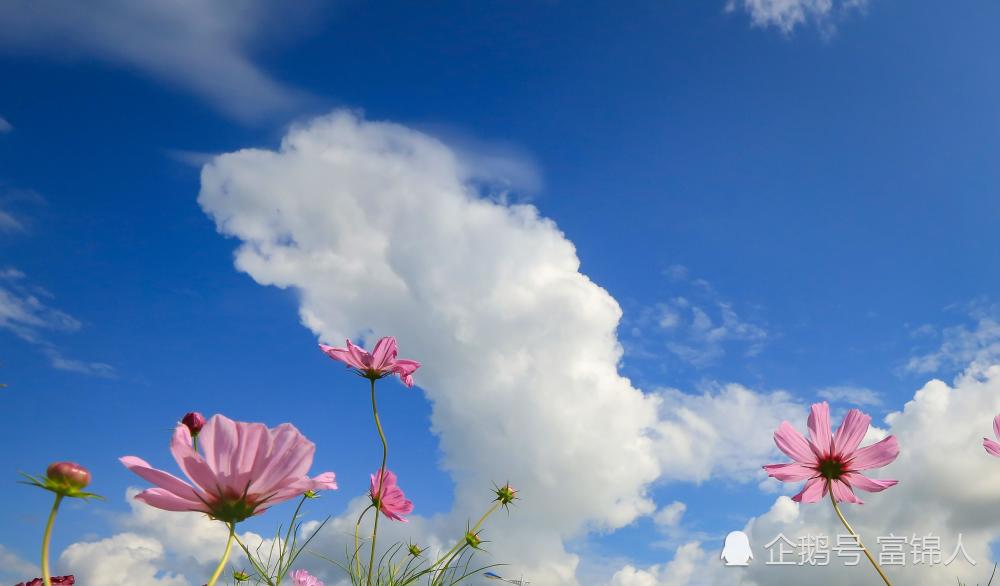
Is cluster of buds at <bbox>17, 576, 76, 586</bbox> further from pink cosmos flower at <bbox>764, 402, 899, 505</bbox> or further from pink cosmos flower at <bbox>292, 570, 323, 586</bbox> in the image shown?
pink cosmos flower at <bbox>764, 402, 899, 505</bbox>

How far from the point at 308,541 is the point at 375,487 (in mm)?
388

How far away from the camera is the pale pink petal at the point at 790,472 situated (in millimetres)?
2549

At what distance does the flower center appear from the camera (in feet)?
8.52

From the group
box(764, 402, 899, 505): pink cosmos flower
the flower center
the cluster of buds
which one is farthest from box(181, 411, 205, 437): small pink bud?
the flower center

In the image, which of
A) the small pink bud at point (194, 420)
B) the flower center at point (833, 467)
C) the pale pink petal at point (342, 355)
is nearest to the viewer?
the small pink bud at point (194, 420)

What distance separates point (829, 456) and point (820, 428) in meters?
0.14

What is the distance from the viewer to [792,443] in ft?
8.45

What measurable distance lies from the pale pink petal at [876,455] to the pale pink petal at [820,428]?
96 millimetres

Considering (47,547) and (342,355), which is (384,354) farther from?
(47,547)

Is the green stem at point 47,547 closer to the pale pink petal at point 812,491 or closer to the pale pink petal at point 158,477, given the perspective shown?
the pale pink petal at point 158,477

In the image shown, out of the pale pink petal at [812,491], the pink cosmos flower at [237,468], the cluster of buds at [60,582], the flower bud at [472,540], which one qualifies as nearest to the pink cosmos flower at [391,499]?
the flower bud at [472,540]

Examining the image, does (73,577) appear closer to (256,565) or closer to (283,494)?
(256,565)

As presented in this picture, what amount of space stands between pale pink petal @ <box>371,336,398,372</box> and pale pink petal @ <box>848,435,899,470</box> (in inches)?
75.7

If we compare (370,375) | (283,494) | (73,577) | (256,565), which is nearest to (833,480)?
(370,375)
